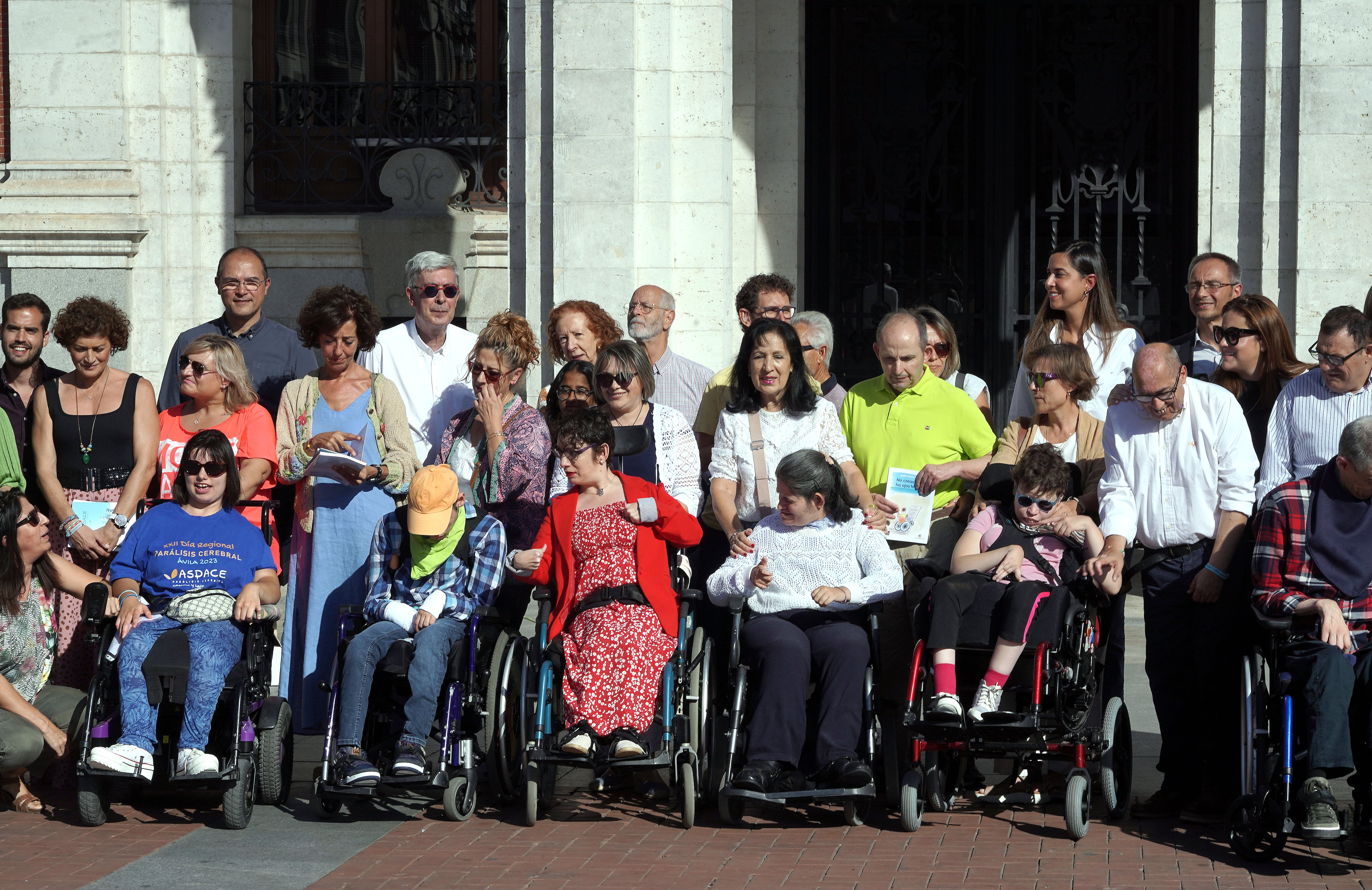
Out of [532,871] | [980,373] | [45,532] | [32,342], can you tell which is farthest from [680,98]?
[532,871]

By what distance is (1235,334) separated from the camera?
22.6 feet

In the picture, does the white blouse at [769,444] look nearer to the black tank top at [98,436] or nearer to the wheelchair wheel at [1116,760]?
the wheelchair wheel at [1116,760]

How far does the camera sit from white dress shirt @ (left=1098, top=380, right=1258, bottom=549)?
6488 mm

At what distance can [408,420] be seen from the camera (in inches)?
305

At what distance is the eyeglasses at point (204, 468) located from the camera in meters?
6.80

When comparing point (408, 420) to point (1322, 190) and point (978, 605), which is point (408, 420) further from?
point (1322, 190)

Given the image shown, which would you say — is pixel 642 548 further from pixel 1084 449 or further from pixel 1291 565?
pixel 1291 565

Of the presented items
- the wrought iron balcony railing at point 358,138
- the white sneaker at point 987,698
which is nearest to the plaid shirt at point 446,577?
A: the white sneaker at point 987,698

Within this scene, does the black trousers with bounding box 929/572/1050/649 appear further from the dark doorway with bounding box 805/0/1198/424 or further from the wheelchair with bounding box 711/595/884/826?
the dark doorway with bounding box 805/0/1198/424

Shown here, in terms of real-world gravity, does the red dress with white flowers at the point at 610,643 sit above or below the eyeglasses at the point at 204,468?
below

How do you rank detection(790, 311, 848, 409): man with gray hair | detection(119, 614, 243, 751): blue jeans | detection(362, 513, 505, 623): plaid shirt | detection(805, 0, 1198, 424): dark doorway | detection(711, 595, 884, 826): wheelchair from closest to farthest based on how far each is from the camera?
detection(711, 595, 884, 826): wheelchair → detection(119, 614, 243, 751): blue jeans → detection(362, 513, 505, 623): plaid shirt → detection(790, 311, 848, 409): man with gray hair → detection(805, 0, 1198, 424): dark doorway

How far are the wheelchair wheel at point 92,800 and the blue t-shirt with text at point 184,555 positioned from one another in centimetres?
74

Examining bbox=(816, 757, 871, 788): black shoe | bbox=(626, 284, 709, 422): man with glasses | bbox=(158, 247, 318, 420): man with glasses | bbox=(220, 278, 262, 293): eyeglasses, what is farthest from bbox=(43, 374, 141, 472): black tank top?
bbox=(816, 757, 871, 788): black shoe

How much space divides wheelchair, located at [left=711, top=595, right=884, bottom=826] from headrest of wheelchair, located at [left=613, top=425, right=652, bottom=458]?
735 mm
